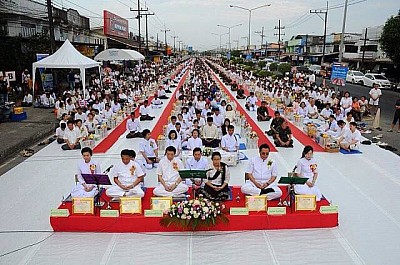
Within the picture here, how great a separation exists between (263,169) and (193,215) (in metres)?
1.73

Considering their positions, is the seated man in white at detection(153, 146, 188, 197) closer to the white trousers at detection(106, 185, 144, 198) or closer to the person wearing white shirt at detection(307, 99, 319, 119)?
the white trousers at detection(106, 185, 144, 198)

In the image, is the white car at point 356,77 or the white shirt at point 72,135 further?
the white car at point 356,77

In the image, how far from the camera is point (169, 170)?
22.2 ft

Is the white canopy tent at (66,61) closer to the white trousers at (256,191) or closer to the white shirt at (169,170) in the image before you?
the white shirt at (169,170)

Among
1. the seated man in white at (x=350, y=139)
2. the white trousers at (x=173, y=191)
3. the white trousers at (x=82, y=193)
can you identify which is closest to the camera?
the white trousers at (x=82, y=193)

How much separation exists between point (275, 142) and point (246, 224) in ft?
18.2

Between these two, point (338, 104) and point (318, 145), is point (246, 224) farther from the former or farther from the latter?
point (338, 104)

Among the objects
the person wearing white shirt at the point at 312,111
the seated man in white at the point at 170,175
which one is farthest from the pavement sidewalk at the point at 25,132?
the person wearing white shirt at the point at 312,111

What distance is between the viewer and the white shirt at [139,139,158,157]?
8898mm

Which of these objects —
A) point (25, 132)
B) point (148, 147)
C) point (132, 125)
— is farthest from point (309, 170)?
point (25, 132)

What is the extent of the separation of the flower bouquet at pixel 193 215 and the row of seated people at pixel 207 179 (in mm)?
655

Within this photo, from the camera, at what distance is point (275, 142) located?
11148mm

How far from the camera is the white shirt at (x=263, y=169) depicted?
6.71 m

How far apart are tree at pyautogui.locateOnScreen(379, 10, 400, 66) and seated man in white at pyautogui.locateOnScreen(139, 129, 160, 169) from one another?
2301cm
